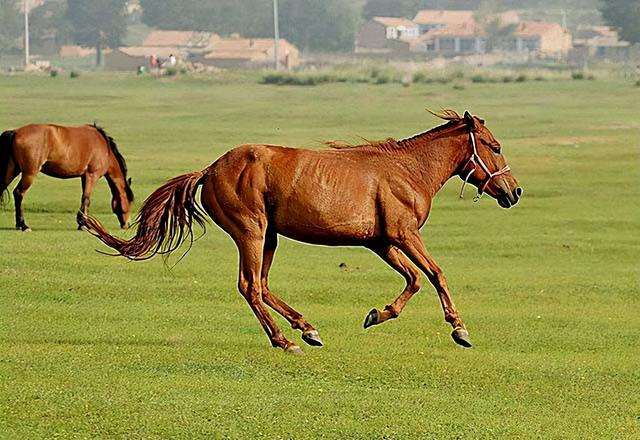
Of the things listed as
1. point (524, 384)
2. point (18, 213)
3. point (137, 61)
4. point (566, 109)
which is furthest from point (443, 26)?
point (524, 384)

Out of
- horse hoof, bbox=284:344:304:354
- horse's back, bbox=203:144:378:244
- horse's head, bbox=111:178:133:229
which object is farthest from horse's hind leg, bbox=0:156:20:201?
horse hoof, bbox=284:344:304:354

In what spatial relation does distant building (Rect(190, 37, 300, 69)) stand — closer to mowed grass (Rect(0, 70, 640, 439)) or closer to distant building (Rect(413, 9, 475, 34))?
distant building (Rect(413, 9, 475, 34))

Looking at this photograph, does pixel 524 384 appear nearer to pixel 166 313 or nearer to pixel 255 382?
pixel 255 382

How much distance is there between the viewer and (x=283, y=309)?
11047 mm

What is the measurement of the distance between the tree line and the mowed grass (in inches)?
4109

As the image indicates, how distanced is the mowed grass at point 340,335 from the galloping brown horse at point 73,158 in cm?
83

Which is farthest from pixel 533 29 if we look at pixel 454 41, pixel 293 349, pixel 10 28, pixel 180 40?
pixel 293 349

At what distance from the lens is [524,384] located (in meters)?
10.4

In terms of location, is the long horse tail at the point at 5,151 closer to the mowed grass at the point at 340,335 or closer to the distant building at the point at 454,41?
the mowed grass at the point at 340,335

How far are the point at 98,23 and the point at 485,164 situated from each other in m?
122

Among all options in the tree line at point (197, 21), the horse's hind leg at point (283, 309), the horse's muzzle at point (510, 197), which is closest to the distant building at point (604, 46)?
the tree line at point (197, 21)

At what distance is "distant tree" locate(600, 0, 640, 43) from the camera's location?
115 m

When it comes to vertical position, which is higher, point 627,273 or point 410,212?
point 410,212

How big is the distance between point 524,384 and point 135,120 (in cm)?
3798
